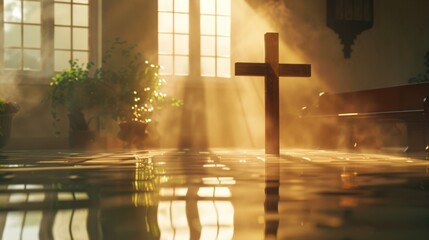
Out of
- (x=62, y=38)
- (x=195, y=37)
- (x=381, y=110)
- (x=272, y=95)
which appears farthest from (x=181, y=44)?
(x=272, y=95)

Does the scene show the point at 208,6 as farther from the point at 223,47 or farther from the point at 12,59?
the point at 12,59

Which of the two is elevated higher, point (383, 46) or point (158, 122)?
point (383, 46)

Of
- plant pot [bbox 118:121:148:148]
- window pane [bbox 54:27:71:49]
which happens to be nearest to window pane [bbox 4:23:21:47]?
window pane [bbox 54:27:71:49]

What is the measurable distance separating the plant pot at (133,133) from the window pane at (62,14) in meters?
1.77

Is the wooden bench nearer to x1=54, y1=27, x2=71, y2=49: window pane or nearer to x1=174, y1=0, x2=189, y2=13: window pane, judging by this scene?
x1=174, y1=0, x2=189, y2=13: window pane

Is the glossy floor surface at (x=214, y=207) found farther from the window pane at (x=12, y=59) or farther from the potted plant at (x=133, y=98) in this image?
the window pane at (x=12, y=59)

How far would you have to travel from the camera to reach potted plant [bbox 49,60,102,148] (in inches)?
280

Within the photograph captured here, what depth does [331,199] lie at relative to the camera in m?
1.83

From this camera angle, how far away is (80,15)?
814 cm

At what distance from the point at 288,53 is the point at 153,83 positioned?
2.54 metres

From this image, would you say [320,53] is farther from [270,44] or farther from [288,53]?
[270,44]

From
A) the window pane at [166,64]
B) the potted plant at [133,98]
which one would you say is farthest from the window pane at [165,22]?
the potted plant at [133,98]

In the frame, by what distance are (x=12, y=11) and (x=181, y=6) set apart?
87.5 inches

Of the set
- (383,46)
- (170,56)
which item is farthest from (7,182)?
(383,46)
